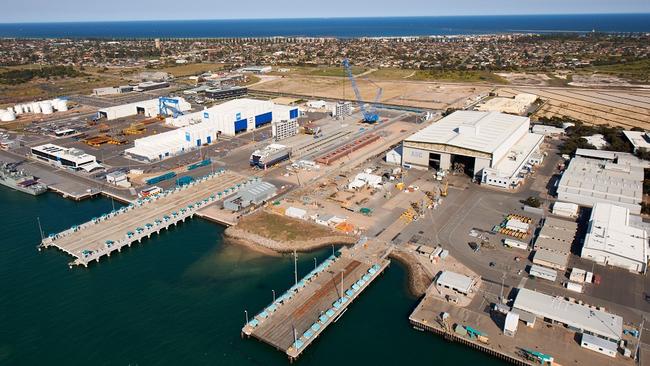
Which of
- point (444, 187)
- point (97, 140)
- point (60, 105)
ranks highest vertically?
point (60, 105)

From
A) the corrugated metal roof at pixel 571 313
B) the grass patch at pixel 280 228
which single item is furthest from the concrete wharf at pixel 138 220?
the corrugated metal roof at pixel 571 313

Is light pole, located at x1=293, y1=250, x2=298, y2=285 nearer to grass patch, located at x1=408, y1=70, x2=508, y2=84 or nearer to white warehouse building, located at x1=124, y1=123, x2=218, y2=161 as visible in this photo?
white warehouse building, located at x1=124, y1=123, x2=218, y2=161

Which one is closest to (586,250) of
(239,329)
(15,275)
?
(239,329)

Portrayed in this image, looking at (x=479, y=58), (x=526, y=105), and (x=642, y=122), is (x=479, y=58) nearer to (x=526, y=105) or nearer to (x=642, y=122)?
(x=526, y=105)

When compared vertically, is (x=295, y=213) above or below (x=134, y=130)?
below

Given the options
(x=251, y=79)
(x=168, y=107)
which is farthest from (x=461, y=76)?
(x=168, y=107)

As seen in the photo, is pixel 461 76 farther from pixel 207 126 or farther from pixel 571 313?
pixel 571 313

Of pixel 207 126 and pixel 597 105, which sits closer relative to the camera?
pixel 207 126
